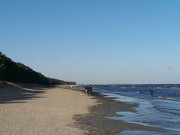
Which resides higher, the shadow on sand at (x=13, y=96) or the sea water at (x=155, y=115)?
the shadow on sand at (x=13, y=96)

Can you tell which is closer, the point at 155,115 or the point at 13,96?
the point at 155,115

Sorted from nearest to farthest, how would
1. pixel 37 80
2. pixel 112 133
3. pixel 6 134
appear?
pixel 6 134 < pixel 112 133 < pixel 37 80

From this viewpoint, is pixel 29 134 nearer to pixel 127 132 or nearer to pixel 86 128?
pixel 86 128

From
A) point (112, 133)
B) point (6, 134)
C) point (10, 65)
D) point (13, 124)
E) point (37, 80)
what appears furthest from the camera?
point (37, 80)

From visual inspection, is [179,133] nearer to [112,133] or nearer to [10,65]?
[112,133]

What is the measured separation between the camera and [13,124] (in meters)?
11.4

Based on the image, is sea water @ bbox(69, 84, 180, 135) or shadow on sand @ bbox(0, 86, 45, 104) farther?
shadow on sand @ bbox(0, 86, 45, 104)

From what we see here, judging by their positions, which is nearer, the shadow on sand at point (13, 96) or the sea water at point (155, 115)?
the sea water at point (155, 115)

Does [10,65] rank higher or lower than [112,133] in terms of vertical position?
higher

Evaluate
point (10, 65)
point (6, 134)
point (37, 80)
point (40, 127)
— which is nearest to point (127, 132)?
point (40, 127)

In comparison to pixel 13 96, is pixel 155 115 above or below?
below

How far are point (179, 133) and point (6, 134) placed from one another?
26.1 ft

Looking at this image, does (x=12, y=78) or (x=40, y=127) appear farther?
(x=12, y=78)

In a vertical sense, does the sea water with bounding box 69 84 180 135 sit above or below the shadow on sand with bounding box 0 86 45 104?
below
